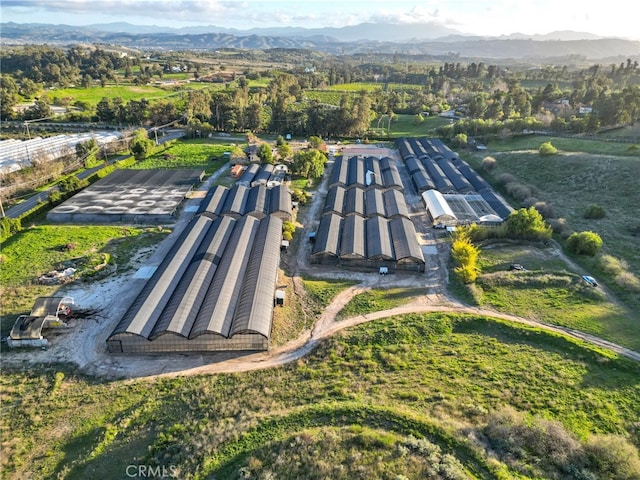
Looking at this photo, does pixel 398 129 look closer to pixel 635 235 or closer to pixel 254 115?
pixel 254 115

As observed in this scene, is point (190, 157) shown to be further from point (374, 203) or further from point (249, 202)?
point (374, 203)

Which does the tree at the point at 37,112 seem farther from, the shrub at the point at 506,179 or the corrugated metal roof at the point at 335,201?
the shrub at the point at 506,179

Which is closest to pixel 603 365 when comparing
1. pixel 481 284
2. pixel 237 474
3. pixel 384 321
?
pixel 481 284

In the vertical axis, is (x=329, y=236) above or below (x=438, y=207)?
below

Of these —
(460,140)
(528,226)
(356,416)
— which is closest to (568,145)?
(460,140)

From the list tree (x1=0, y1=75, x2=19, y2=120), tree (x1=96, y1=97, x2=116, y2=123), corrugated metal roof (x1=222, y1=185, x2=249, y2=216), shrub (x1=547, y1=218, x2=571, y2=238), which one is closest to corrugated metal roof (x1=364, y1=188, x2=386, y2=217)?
corrugated metal roof (x1=222, y1=185, x2=249, y2=216)

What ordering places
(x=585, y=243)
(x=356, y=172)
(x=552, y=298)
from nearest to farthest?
(x=552, y=298)
(x=585, y=243)
(x=356, y=172)
